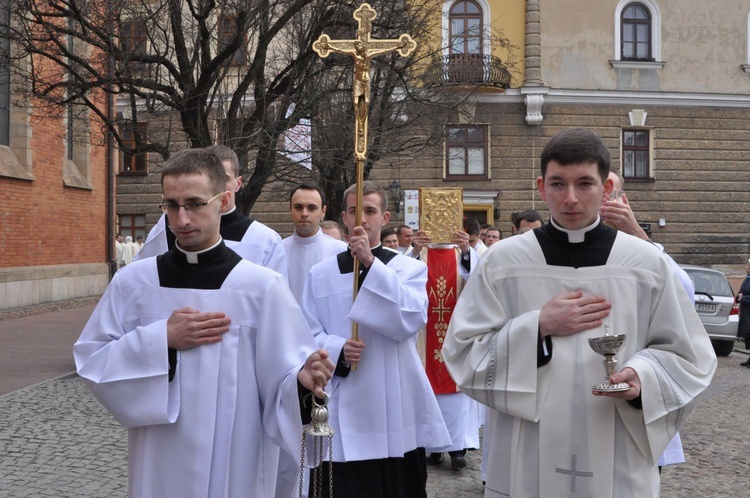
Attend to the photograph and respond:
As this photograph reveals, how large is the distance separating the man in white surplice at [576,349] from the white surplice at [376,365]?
205 cm

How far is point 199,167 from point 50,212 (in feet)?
66.2

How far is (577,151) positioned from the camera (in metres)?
3.25

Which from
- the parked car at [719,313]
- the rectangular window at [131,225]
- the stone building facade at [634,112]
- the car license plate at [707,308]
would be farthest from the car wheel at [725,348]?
the rectangular window at [131,225]

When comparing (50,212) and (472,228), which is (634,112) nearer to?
(50,212)

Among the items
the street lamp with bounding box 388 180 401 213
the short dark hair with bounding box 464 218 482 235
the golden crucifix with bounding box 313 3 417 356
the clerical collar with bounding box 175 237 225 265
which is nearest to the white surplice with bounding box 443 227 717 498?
the clerical collar with bounding box 175 237 225 265

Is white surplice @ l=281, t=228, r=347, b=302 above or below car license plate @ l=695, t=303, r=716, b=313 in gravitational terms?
above

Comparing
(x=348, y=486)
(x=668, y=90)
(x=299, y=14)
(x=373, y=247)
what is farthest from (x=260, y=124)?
(x=668, y=90)

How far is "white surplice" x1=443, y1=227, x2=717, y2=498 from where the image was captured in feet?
10.3

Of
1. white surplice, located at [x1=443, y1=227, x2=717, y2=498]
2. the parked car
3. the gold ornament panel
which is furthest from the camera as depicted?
the parked car

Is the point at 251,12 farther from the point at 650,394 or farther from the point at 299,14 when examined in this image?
the point at 650,394

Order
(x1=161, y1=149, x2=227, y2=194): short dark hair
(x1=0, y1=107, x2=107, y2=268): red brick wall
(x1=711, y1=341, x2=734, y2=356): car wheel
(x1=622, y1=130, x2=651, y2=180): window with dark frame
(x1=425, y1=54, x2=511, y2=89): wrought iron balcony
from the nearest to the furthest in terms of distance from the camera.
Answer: (x1=161, y1=149, x2=227, y2=194): short dark hair → (x1=711, y1=341, x2=734, y2=356): car wheel → (x1=0, y1=107, x2=107, y2=268): red brick wall → (x1=425, y1=54, x2=511, y2=89): wrought iron balcony → (x1=622, y1=130, x2=651, y2=180): window with dark frame

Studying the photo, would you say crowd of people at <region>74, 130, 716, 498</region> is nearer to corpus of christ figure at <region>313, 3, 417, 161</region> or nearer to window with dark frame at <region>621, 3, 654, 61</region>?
corpus of christ figure at <region>313, 3, 417, 161</region>

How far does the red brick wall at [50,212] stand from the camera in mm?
20562

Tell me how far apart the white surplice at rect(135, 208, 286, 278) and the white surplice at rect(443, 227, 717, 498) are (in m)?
2.65
